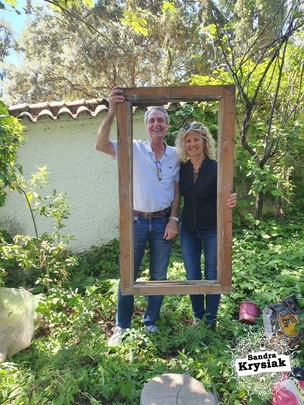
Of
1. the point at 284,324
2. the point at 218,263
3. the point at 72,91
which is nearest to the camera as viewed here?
the point at 218,263

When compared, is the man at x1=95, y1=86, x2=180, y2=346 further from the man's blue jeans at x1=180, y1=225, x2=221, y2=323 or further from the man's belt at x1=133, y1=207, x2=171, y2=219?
the man's blue jeans at x1=180, y1=225, x2=221, y2=323

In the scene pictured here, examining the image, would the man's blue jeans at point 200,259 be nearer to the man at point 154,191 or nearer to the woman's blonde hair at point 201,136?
the man at point 154,191

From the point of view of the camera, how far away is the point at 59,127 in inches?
181

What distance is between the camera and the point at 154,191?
228 centimetres

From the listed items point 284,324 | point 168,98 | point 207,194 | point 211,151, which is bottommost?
point 284,324

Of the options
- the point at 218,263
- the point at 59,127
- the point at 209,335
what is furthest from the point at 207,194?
the point at 59,127

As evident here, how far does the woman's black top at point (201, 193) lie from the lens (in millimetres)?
2273

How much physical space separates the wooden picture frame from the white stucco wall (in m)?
2.47

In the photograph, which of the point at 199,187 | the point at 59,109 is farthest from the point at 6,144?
the point at 59,109

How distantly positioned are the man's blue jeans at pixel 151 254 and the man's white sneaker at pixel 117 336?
0.11 ft

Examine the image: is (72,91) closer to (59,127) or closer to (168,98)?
(59,127)

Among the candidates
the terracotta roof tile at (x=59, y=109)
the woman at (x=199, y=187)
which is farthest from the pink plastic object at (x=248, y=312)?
the terracotta roof tile at (x=59, y=109)

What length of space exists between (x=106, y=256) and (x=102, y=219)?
575mm

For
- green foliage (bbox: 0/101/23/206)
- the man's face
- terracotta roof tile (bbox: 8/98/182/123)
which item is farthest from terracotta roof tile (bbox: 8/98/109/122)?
the man's face
